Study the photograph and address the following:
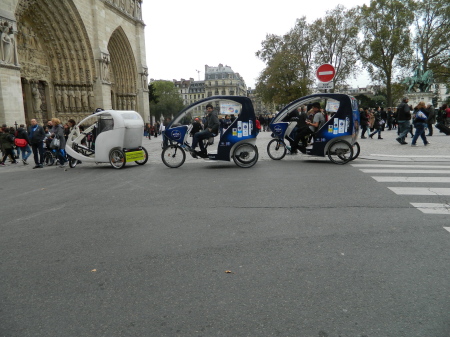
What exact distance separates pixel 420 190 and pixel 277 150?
5.68 metres

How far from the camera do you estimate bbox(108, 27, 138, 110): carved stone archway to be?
34.4 m

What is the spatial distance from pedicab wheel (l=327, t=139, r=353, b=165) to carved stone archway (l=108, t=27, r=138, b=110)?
2817cm

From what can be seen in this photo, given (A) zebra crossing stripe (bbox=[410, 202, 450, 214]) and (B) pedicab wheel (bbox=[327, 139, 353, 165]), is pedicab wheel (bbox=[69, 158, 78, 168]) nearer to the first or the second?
(B) pedicab wheel (bbox=[327, 139, 353, 165])

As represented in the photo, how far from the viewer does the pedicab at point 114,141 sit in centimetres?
1152

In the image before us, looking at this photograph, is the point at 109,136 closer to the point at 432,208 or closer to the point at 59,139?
the point at 59,139

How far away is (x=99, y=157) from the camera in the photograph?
460 inches

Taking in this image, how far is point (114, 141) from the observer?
11594 millimetres

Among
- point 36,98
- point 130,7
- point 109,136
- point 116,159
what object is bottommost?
point 116,159

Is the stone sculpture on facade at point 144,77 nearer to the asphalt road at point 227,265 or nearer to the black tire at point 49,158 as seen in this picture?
the black tire at point 49,158

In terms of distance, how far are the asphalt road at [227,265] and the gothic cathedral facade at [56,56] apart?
16.6 m

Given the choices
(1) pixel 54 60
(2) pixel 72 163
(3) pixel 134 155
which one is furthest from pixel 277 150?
(1) pixel 54 60

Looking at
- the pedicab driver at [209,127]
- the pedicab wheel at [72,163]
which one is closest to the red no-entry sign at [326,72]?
the pedicab driver at [209,127]

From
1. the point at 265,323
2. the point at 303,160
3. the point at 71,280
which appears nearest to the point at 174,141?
the point at 303,160

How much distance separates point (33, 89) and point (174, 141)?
19.3 meters
